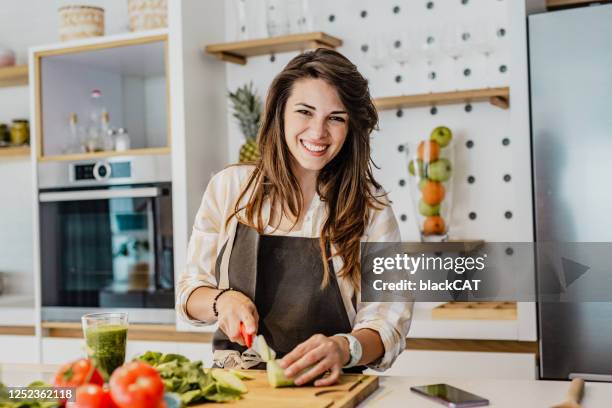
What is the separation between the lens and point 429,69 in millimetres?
3025

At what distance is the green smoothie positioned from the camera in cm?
146

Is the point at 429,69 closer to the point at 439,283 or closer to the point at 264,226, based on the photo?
the point at 439,283

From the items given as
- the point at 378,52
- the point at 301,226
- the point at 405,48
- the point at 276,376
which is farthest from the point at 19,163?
the point at 276,376

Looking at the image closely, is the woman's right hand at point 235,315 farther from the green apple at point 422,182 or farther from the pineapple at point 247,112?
the pineapple at point 247,112

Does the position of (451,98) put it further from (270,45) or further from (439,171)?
(270,45)

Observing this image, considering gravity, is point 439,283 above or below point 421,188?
below

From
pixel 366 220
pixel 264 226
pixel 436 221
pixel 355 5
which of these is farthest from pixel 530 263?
pixel 355 5

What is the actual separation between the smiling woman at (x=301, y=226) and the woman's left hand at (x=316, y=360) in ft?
0.63

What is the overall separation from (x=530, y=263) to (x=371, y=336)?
1.00m

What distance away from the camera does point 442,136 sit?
2902 millimetres

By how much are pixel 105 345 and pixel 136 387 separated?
0.40 metres

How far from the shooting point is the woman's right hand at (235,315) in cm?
163

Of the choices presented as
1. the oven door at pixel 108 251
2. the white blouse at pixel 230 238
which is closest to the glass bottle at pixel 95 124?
the oven door at pixel 108 251

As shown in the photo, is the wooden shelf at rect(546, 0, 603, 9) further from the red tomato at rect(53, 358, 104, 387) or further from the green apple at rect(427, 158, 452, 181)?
the red tomato at rect(53, 358, 104, 387)
